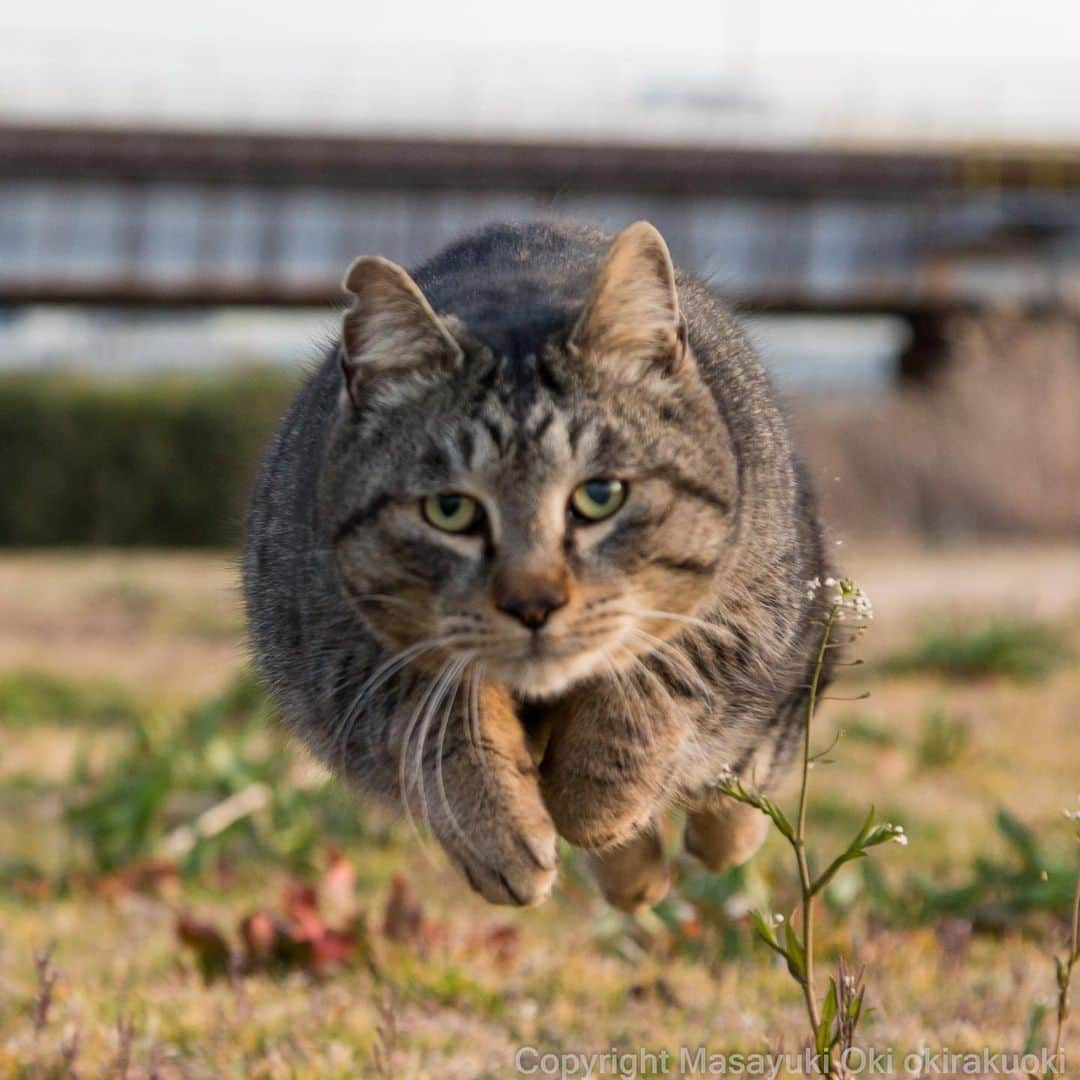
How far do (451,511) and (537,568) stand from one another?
19 cm

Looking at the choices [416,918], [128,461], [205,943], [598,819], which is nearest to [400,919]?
[416,918]

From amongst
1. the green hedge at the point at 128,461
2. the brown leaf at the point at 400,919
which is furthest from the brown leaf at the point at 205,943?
the green hedge at the point at 128,461

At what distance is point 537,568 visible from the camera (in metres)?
2.34

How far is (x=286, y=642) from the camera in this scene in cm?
290

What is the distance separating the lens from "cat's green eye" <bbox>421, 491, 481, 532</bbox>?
2428 millimetres

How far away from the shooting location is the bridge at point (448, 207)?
18.3 metres

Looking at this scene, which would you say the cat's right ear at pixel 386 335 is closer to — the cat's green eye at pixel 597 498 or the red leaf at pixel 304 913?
the cat's green eye at pixel 597 498

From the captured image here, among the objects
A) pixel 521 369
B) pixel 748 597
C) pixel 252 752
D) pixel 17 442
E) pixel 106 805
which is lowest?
pixel 17 442

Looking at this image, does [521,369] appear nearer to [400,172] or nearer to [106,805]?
[106,805]

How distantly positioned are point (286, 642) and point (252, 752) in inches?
189

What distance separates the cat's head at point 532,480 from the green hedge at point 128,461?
17297mm

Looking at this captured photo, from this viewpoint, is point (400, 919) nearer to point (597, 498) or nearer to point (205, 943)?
point (205, 943)

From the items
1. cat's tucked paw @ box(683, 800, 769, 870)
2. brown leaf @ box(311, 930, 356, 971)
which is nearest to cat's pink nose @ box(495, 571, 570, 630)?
cat's tucked paw @ box(683, 800, 769, 870)

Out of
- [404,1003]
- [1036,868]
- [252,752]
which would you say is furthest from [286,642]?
[252,752]
